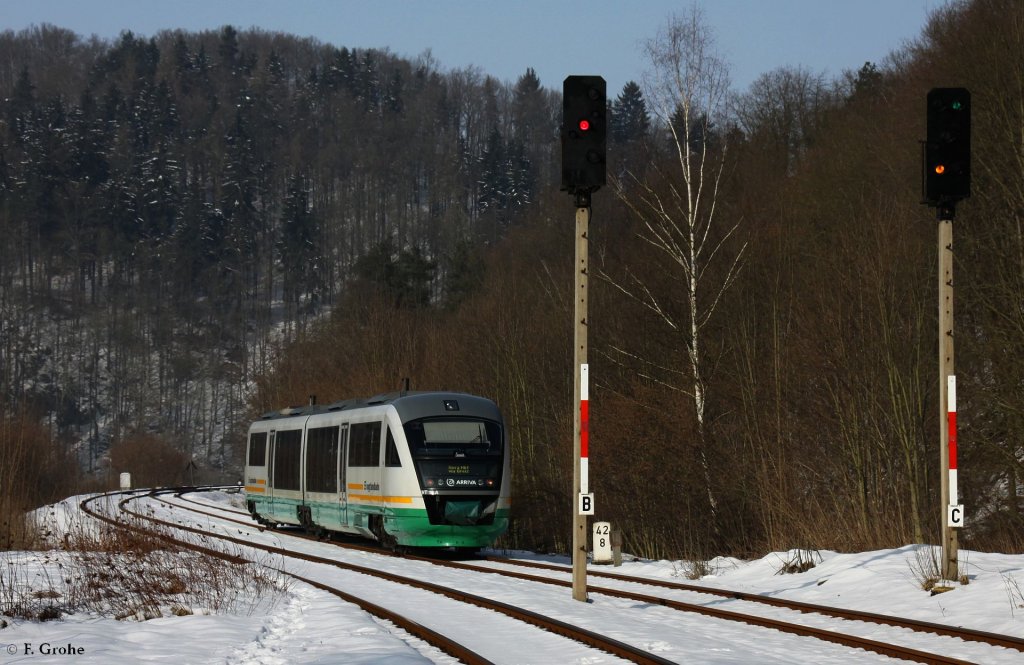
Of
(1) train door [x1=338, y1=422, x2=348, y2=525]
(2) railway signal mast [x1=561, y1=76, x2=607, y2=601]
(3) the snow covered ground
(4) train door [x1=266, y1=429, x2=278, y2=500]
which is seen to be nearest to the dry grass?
(3) the snow covered ground

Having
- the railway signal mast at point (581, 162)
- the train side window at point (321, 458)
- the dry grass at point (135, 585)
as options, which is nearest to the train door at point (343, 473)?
the train side window at point (321, 458)

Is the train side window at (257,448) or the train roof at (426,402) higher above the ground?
the train roof at (426,402)

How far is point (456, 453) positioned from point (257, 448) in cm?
1516

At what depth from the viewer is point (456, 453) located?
27.5 meters

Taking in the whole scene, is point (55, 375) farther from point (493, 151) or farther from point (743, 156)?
point (743, 156)

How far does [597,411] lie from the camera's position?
3131 centimetres

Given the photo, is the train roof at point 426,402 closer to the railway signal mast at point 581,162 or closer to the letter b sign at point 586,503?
the railway signal mast at point 581,162

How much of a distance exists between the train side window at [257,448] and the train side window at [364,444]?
10.2 metres

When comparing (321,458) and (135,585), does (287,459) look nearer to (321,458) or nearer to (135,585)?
(321,458)

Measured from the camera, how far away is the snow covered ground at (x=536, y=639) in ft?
38.9

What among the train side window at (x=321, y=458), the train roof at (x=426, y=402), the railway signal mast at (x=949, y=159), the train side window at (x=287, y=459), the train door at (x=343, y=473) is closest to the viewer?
the railway signal mast at (x=949, y=159)

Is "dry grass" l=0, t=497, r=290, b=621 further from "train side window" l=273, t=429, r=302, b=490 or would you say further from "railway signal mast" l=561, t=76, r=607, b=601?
"train side window" l=273, t=429, r=302, b=490

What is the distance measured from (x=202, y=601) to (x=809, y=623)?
7328 millimetres

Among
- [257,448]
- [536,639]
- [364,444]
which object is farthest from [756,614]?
[257,448]
